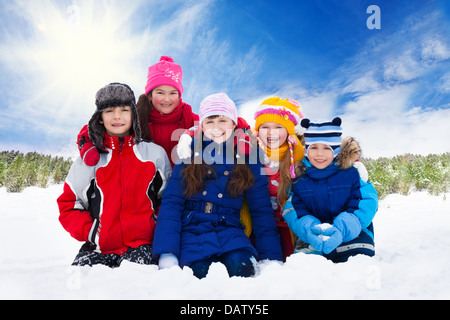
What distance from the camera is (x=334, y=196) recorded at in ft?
9.86

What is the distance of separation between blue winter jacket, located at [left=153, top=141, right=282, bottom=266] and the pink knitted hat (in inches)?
44.2

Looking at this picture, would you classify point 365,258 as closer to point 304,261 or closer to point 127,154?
point 304,261

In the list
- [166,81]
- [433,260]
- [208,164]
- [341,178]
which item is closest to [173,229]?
[208,164]

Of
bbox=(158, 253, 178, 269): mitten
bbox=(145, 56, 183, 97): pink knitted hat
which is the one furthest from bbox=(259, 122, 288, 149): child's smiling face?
bbox=(158, 253, 178, 269): mitten

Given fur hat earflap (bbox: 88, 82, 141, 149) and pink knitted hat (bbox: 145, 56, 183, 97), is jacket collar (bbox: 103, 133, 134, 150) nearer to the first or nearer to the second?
fur hat earflap (bbox: 88, 82, 141, 149)

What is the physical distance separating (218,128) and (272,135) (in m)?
0.62

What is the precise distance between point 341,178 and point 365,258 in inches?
28.7

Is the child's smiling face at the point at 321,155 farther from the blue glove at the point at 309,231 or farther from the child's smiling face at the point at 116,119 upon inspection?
the child's smiling face at the point at 116,119

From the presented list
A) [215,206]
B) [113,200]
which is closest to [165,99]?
[113,200]

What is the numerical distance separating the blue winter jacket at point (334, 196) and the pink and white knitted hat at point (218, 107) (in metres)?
0.96

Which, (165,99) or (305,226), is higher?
(165,99)

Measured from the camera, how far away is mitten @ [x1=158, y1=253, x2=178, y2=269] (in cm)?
250

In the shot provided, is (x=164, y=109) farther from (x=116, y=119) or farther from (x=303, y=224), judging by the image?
(x=303, y=224)

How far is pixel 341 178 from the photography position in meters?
3.02
